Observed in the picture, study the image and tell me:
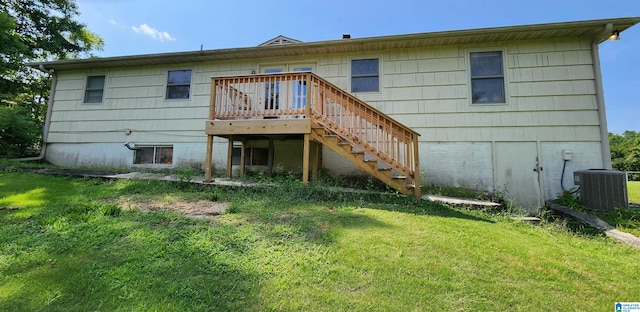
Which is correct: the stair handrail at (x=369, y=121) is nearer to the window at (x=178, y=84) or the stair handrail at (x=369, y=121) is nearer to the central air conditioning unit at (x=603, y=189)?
the central air conditioning unit at (x=603, y=189)

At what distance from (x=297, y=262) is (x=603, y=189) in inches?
229

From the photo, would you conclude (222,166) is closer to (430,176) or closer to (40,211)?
(40,211)

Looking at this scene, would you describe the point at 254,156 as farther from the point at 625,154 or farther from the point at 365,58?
the point at 625,154

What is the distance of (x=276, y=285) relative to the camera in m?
1.92

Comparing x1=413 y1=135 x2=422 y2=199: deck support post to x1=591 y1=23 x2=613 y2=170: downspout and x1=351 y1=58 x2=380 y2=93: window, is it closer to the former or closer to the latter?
x1=351 y1=58 x2=380 y2=93: window

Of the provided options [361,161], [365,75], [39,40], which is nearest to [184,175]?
[361,161]

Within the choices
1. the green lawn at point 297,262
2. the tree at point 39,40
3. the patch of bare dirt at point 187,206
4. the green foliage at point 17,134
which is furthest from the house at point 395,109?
the tree at point 39,40

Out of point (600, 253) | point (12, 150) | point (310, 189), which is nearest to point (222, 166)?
point (310, 189)

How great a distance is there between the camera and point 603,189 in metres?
4.75

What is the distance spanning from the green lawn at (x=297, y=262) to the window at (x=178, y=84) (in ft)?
14.6

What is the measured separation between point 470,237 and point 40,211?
18.1ft

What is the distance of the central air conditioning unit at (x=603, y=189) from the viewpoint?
4617 millimetres

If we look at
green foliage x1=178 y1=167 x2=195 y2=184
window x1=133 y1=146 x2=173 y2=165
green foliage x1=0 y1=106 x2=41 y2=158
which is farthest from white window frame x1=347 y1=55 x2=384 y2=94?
green foliage x1=0 y1=106 x2=41 y2=158

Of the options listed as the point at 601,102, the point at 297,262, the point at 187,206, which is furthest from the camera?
the point at 601,102
